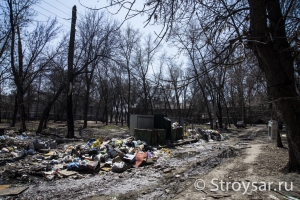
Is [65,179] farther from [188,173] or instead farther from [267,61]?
[267,61]

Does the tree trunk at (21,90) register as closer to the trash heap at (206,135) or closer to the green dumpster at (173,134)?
the green dumpster at (173,134)

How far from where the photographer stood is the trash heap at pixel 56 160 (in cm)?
700

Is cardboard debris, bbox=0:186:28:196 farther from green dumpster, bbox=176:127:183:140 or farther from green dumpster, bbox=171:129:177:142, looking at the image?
green dumpster, bbox=176:127:183:140

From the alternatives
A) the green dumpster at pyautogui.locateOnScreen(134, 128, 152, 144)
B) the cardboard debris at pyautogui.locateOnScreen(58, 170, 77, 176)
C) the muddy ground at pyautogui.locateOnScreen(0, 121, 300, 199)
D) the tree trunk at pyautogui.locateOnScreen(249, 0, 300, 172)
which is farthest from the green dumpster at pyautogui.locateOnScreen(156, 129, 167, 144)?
the tree trunk at pyautogui.locateOnScreen(249, 0, 300, 172)

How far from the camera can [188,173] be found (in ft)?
25.0

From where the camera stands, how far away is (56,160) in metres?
8.34

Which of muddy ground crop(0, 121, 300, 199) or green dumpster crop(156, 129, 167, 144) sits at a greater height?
green dumpster crop(156, 129, 167, 144)

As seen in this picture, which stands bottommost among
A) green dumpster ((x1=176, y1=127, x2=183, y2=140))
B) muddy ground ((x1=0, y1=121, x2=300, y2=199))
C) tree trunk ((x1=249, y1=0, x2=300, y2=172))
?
muddy ground ((x1=0, y1=121, x2=300, y2=199))

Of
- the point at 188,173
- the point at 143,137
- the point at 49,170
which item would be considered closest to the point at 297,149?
the point at 188,173

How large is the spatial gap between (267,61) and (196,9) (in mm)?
1787

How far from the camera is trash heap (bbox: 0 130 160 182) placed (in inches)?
275

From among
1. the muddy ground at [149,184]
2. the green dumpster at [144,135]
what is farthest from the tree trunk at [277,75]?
the green dumpster at [144,135]

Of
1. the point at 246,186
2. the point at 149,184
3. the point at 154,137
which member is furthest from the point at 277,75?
the point at 154,137

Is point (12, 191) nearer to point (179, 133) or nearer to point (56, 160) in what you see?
point (56, 160)
